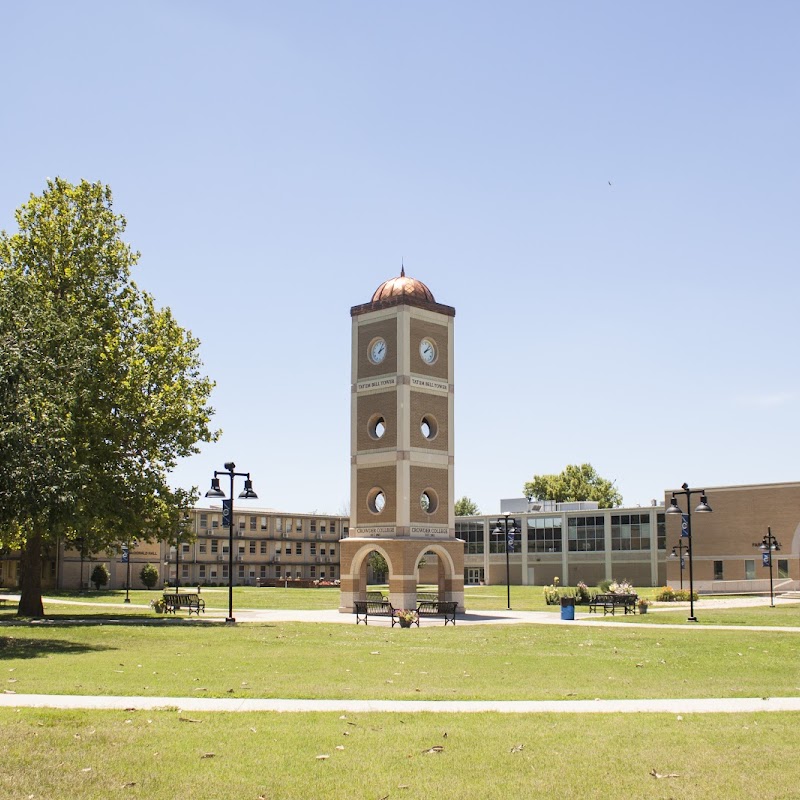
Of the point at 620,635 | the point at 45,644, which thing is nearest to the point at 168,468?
the point at 45,644

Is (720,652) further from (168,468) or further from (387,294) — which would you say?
(387,294)

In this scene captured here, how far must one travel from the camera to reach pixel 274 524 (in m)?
115

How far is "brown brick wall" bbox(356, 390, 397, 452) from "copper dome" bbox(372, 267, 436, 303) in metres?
4.90

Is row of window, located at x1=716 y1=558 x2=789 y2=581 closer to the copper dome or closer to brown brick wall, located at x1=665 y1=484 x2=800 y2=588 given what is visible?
brown brick wall, located at x1=665 y1=484 x2=800 y2=588

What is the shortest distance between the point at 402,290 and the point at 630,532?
2019 inches

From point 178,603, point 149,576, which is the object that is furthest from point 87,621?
point 149,576

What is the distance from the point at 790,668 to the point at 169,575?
292ft

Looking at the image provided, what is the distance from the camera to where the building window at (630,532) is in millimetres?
90875

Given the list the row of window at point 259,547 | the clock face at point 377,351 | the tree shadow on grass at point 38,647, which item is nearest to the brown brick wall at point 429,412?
the clock face at point 377,351

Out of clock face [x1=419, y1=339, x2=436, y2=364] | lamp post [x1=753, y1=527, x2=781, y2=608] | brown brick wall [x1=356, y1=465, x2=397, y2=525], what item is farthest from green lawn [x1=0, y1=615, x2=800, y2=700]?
lamp post [x1=753, y1=527, x2=781, y2=608]

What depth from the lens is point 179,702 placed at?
14117 millimetres

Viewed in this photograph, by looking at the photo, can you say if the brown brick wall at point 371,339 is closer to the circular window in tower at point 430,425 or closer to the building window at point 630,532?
the circular window in tower at point 430,425

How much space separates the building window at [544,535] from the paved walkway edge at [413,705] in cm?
8477

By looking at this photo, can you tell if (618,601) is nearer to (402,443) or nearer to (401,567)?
(401,567)
